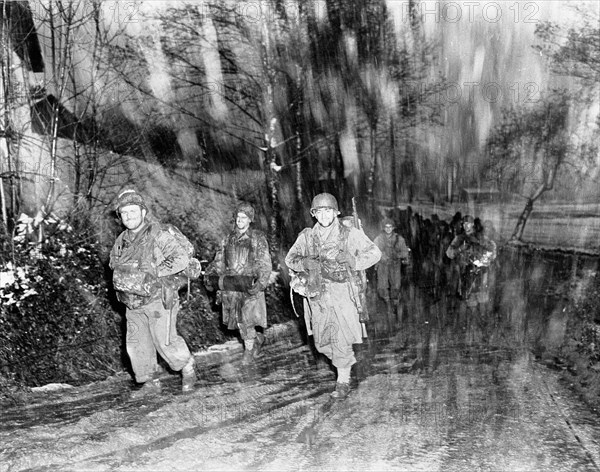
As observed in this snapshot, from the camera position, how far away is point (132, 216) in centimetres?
625

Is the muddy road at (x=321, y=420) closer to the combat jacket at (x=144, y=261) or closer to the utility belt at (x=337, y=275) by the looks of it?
the combat jacket at (x=144, y=261)

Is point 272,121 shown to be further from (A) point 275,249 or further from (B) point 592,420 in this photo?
(B) point 592,420

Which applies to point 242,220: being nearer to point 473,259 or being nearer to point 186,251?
point 186,251

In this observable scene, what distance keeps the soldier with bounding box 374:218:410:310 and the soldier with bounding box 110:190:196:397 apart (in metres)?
7.78

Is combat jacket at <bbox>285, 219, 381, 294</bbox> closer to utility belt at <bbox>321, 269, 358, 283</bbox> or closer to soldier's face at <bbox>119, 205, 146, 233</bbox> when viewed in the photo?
utility belt at <bbox>321, 269, 358, 283</bbox>

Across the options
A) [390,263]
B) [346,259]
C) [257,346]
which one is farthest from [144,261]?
[390,263]

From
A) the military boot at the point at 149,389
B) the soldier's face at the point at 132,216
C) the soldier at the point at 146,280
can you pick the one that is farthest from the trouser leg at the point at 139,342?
the soldier's face at the point at 132,216

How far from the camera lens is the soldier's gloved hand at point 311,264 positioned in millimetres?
6666

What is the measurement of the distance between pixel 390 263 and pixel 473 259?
6.31 ft

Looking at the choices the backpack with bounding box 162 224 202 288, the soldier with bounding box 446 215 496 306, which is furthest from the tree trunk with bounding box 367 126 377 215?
the backpack with bounding box 162 224 202 288

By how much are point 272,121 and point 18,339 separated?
705 centimetres

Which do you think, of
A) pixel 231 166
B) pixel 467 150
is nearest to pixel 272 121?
pixel 231 166

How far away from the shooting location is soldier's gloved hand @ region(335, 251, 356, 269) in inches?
261

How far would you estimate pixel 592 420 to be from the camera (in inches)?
233
